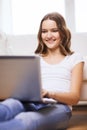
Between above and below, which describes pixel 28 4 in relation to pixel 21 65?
above

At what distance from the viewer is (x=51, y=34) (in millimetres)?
1611

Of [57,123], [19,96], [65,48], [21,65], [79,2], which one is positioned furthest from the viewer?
[79,2]

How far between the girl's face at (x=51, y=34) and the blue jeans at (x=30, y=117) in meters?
0.37

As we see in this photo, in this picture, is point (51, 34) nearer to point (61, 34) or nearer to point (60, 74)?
point (61, 34)

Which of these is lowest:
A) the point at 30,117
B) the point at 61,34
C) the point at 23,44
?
the point at 30,117

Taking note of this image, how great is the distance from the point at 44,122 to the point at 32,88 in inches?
8.9

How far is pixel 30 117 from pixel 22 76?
187mm

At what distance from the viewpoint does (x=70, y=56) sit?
1.61 metres

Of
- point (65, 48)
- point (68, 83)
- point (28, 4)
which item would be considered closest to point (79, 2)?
point (28, 4)

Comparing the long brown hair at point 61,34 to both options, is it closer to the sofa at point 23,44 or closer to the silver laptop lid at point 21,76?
the silver laptop lid at point 21,76

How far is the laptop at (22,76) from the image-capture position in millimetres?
1094

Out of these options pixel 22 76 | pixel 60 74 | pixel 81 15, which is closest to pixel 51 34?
pixel 60 74

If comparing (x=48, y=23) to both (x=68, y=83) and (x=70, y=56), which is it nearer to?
(x=70, y=56)

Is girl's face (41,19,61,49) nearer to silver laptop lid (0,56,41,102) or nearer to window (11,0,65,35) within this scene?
silver laptop lid (0,56,41,102)
